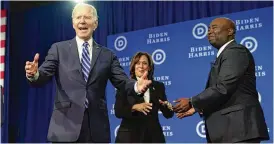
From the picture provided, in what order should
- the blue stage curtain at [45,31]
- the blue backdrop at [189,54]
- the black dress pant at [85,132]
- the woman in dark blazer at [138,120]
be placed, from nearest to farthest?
the black dress pant at [85,132] < the woman in dark blazer at [138,120] < the blue backdrop at [189,54] < the blue stage curtain at [45,31]

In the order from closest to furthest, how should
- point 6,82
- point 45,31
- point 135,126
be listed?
1. point 135,126
2. point 6,82
3. point 45,31

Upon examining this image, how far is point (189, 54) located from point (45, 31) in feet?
8.55

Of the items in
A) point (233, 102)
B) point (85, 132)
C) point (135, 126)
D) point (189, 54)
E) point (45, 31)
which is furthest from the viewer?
point (45, 31)

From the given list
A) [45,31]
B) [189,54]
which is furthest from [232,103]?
[45,31]

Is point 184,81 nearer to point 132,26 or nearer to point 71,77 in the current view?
point 132,26

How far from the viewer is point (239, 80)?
2375 mm

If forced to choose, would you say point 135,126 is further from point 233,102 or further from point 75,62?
point 75,62

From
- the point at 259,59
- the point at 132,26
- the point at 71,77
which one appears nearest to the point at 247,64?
the point at 71,77

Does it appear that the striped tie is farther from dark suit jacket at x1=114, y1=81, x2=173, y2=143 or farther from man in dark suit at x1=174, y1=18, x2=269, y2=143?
dark suit jacket at x1=114, y1=81, x2=173, y2=143

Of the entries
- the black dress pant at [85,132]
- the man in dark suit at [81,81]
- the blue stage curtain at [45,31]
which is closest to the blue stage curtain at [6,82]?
the blue stage curtain at [45,31]

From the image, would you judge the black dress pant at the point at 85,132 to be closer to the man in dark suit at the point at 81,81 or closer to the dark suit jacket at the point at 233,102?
the man in dark suit at the point at 81,81

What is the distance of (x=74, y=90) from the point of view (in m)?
2.14

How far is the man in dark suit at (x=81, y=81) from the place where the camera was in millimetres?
2096

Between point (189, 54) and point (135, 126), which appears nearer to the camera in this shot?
point (135, 126)
